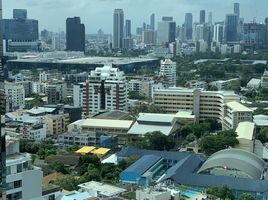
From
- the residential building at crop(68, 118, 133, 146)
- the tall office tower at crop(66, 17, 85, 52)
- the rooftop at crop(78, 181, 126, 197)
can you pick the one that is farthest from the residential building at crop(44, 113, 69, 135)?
the tall office tower at crop(66, 17, 85, 52)

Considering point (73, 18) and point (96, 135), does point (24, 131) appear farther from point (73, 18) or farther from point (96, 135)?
point (73, 18)

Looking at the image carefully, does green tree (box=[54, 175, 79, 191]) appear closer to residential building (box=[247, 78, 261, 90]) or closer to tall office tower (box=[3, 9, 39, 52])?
residential building (box=[247, 78, 261, 90])

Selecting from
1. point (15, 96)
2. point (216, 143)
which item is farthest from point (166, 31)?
point (216, 143)

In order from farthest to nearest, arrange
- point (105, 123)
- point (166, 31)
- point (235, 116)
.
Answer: point (166, 31) < point (235, 116) < point (105, 123)

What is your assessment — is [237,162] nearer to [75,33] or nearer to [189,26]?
[75,33]

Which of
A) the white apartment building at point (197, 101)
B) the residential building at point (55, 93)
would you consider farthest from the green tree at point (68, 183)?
the residential building at point (55, 93)

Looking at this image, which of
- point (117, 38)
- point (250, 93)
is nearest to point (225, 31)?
point (117, 38)
